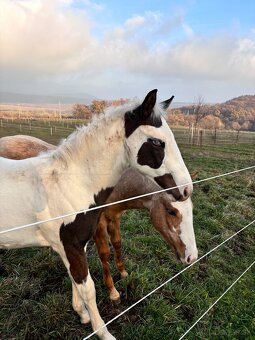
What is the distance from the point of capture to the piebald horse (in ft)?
7.51

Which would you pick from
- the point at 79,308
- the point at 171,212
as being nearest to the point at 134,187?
the point at 171,212

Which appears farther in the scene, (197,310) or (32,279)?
(32,279)

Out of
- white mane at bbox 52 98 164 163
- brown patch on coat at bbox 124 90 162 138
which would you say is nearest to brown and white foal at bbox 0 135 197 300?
brown patch on coat at bbox 124 90 162 138

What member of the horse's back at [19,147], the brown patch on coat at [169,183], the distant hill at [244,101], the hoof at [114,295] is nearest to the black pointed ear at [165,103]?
the brown patch on coat at [169,183]

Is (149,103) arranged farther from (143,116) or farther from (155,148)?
(155,148)

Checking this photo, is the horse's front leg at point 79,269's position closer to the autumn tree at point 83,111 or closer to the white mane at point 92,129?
the white mane at point 92,129

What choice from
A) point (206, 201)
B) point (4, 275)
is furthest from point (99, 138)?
point (206, 201)

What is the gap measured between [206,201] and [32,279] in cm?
479

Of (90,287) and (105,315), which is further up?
(90,287)

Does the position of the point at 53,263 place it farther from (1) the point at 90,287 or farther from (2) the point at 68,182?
(2) the point at 68,182

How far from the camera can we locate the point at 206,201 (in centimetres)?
703

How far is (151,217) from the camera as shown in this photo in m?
3.41

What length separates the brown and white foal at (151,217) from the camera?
304cm

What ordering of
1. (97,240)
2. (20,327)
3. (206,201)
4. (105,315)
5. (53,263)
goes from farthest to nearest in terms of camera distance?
1. (206,201)
2. (53,263)
3. (97,240)
4. (105,315)
5. (20,327)
